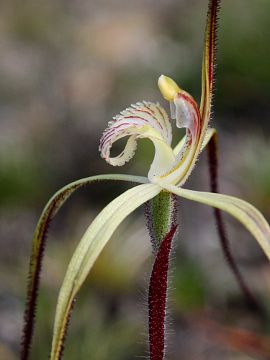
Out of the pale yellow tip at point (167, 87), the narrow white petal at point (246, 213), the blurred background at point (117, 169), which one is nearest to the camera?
the narrow white petal at point (246, 213)

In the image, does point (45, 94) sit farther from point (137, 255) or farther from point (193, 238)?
point (137, 255)

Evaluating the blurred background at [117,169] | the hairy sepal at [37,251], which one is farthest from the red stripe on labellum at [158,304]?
the blurred background at [117,169]

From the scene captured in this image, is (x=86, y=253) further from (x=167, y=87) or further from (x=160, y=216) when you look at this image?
(x=167, y=87)

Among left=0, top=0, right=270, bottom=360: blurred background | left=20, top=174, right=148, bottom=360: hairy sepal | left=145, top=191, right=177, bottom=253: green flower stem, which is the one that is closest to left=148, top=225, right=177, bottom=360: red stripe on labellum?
left=145, top=191, right=177, bottom=253: green flower stem

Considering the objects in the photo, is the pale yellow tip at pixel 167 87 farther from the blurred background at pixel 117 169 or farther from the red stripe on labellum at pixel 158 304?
the blurred background at pixel 117 169

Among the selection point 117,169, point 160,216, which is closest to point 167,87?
point 160,216

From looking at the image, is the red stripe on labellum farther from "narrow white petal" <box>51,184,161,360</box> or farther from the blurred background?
the blurred background
